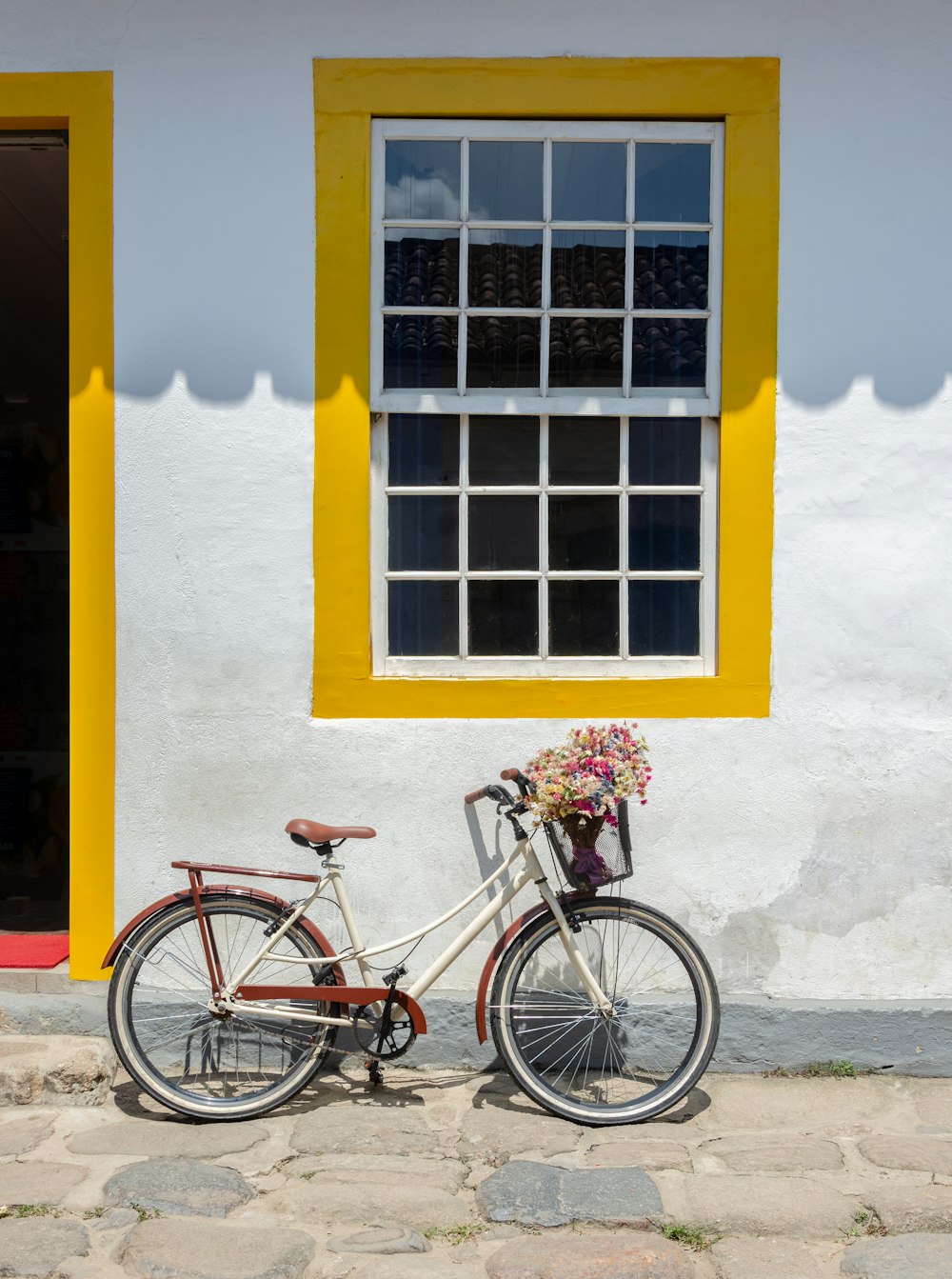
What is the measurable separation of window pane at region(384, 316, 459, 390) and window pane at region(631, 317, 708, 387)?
738 millimetres

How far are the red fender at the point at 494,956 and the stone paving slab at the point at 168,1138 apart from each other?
815 millimetres

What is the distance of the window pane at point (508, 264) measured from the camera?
180 inches

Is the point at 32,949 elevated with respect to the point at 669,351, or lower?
A: lower

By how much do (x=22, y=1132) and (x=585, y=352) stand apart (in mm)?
3512

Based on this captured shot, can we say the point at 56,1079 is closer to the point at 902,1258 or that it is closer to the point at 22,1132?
the point at 22,1132

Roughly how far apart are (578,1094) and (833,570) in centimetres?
221

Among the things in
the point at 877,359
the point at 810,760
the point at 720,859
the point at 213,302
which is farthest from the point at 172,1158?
the point at 877,359

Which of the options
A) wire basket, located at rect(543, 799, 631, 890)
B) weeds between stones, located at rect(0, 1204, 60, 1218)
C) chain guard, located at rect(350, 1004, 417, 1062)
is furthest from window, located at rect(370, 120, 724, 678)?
weeds between stones, located at rect(0, 1204, 60, 1218)

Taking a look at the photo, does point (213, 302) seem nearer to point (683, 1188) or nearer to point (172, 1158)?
point (172, 1158)

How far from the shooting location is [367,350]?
446 centimetres

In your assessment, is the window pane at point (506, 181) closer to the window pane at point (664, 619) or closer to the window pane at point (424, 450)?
the window pane at point (424, 450)

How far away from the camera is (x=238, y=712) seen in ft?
14.7

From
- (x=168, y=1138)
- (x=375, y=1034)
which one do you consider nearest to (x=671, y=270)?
(x=375, y=1034)

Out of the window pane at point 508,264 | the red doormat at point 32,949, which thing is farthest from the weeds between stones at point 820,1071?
the window pane at point 508,264
